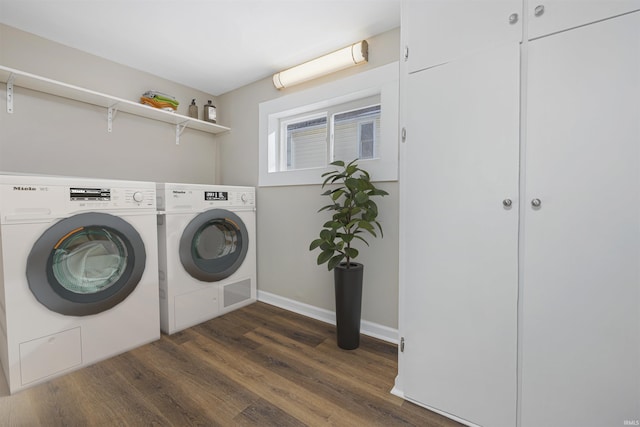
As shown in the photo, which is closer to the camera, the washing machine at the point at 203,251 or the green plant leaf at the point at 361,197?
the green plant leaf at the point at 361,197

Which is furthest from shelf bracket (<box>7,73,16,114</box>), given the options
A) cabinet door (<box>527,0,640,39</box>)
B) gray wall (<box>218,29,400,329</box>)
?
cabinet door (<box>527,0,640,39</box>)

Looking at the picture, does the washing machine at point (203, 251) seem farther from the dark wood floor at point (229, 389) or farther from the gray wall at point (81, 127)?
the gray wall at point (81, 127)

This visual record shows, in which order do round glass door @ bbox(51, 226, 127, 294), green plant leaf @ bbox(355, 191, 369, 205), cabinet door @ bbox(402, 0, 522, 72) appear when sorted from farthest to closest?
1. green plant leaf @ bbox(355, 191, 369, 205)
2. round glass door @ bbox(51, 226, 127, 294)
3. cabinet door @ bbox(402, 0, 522, 72)

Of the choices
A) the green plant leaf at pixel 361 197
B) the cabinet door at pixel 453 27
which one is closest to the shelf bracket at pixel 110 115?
the green plant leaf at pixel 361 197

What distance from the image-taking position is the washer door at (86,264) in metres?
1.41

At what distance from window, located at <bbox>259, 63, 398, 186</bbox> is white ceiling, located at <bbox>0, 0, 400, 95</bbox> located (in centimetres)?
32

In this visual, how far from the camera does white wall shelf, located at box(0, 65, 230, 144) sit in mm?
1742

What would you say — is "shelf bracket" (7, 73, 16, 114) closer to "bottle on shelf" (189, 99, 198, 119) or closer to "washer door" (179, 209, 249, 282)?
"bottle on shelf" (189, 99, 198, 119)

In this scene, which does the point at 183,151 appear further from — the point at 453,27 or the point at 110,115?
the point at 453,27

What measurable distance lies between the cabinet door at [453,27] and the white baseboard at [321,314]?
1.67 meters

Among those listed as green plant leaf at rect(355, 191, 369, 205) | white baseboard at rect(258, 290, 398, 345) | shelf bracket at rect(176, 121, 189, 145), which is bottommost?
white baseboard at rect(258, 290, 398, 345)

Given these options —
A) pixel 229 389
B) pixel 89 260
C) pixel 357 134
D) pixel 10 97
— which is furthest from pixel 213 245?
pixel 10 97

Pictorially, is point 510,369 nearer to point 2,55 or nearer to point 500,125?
point 500,125

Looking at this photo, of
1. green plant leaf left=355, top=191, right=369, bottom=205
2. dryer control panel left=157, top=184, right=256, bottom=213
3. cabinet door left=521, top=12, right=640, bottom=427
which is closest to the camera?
cabinet door left=521, top=12, right=640, bottom=427
